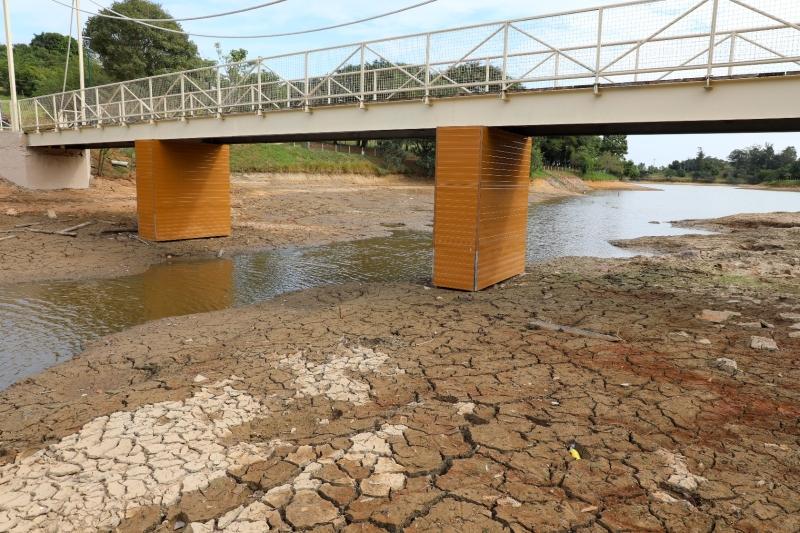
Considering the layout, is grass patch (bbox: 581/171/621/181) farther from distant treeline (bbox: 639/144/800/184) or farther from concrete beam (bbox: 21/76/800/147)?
concrete beam (bbox: 21/76/800/147)

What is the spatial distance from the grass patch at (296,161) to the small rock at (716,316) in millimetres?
32640

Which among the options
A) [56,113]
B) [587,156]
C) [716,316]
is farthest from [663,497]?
[587,156]

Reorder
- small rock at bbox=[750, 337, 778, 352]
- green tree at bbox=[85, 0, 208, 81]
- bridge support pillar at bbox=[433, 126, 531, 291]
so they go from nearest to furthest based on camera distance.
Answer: small rock at bbox=[750, 337, 778, 352]
bridge support pillar at bbox=[433, 126, 531, 291]
green tree at bbox=[85, 0, 208, 81]

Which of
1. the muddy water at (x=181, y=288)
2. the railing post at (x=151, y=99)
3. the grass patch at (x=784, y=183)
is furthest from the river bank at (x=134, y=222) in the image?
the grass patch at (x=784, y=183)

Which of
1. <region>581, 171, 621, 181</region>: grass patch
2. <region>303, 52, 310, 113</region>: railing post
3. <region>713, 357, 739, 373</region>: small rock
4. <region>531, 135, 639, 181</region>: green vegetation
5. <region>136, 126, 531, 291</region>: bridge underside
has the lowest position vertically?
<region>713, 357, 739, 373</region>: small rock

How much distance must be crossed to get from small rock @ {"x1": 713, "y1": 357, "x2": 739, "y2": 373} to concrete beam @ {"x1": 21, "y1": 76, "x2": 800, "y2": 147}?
363 cm

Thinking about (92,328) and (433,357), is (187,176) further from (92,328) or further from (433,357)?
(433,357)

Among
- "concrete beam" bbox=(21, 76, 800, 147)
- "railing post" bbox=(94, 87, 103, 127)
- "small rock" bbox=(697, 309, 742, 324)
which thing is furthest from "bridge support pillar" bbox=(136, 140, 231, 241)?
"small rock" bbox=(697, 309, 742, 324)

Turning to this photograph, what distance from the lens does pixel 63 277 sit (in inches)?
498

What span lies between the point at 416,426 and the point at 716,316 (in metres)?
A: 6.20

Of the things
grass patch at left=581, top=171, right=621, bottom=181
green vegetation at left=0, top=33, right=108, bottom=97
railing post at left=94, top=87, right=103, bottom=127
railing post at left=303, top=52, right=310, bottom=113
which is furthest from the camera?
grass patch at left=581, top=171, right=621, bottom=181

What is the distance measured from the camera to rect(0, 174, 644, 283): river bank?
14039mm

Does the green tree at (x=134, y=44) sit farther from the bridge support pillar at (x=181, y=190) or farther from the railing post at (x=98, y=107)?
the bridge support pillar at (x=181, y=190)

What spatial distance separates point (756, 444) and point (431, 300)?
601 centimetres
